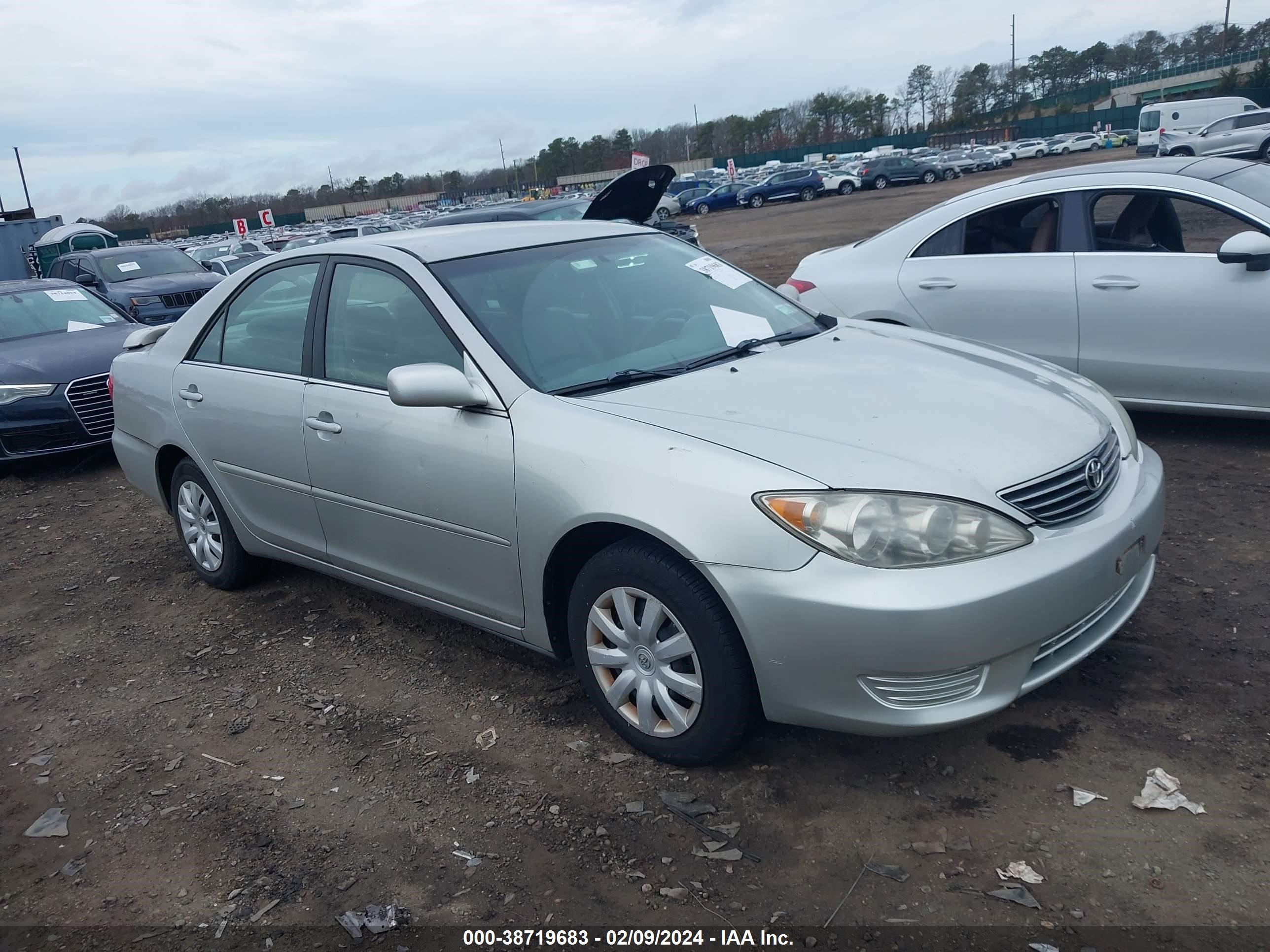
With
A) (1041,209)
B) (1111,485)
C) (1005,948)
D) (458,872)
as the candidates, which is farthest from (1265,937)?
(1041,209)

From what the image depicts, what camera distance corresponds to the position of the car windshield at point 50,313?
860 cm

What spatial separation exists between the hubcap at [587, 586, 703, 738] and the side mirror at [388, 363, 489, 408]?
796 mm

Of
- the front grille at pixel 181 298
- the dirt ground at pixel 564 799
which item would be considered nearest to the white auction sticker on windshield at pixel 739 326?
the dirt ground at pixel 564 799

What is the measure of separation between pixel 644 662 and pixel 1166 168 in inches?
181

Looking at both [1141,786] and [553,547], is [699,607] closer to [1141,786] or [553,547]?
[553,547]

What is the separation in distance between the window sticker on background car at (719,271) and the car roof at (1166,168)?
92.7 inches

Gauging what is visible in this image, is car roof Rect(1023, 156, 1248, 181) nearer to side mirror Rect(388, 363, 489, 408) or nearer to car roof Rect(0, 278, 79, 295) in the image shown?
side mirror Rect(388, 363, 489, 408)

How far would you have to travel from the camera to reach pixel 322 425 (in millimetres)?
3805

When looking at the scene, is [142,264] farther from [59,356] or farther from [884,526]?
[884,526]

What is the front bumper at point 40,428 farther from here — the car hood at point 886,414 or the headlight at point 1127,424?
the headlight at point 1127,424

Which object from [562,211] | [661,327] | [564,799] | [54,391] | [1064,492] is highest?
[562,211]

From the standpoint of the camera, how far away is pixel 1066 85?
363ft

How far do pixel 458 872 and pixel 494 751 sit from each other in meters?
0.61

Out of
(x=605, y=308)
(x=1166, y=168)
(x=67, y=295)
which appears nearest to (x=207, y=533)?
(x=605, y=308)
